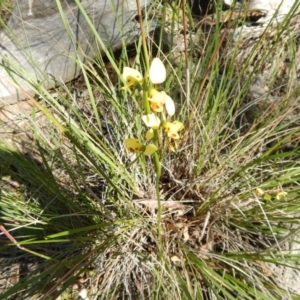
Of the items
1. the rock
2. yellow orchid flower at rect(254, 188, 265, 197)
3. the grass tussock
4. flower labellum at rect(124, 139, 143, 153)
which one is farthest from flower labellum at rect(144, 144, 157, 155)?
the rock

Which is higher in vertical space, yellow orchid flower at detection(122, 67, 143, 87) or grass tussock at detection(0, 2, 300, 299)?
yellow orchid flower at detection(122, 67, 143, 87)

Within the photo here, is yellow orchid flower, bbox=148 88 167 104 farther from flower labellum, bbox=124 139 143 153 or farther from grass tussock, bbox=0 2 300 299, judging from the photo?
grass tussock, bbox=0 2 300 299

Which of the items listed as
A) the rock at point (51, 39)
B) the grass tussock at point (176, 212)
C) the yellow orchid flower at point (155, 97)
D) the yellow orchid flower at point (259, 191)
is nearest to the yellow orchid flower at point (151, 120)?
the yellow orchid flower at point (155, 97)

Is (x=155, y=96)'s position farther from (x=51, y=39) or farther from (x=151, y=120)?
(x=51, y=39)

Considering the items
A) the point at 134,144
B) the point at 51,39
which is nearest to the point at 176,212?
the point at 134,144

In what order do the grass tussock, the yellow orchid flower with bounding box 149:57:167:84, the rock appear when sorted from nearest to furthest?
the yellow orchid flower with bounding box 149:57:167:84 → the grass tussock → the rock


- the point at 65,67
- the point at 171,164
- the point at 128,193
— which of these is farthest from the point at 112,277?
the point at 65,67

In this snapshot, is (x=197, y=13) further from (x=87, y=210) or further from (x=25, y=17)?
(x=87, y=210)

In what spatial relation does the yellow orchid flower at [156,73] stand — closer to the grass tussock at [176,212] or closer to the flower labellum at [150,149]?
the flower labellum at [150,149]
